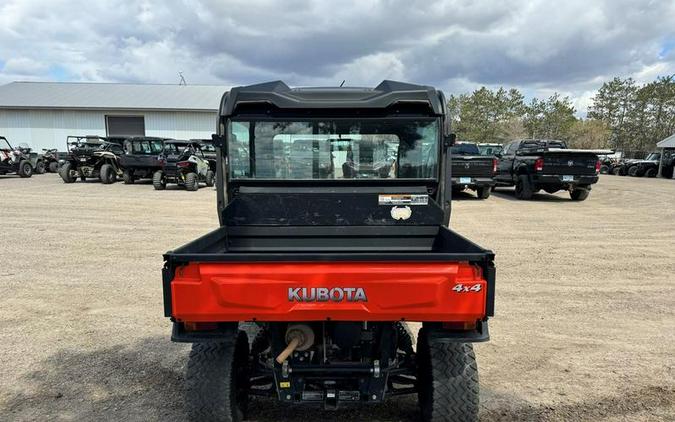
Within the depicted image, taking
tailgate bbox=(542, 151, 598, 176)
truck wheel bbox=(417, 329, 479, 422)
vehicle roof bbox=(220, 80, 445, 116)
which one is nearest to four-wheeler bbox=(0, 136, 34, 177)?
tailgate bbox=(542, 151, 598, 176)

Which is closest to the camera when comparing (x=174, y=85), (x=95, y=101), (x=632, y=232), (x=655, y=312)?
(x=655, y=312)

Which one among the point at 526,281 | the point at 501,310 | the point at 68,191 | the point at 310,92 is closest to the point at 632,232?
the point at 526,281

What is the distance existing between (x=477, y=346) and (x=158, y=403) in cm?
279

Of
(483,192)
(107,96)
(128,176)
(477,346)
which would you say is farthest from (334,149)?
(107,96)

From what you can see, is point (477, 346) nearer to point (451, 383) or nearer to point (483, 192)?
point (451, 383)

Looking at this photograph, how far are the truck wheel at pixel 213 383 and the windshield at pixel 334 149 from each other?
157cm

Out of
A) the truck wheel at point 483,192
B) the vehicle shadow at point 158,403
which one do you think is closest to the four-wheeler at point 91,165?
the truck wheel at point 483,192

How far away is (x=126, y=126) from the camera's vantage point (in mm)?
34719

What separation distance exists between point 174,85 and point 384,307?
41.3 meters

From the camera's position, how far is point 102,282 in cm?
628

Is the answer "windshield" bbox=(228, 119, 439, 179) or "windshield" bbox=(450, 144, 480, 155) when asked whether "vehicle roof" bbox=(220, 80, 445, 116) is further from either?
"windshield" bbox=(450, 144, 480, 155)

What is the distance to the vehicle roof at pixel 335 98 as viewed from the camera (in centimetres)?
348

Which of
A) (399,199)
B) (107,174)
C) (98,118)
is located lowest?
(107,174)

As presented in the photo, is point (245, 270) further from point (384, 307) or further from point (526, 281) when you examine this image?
point (526, 281)
